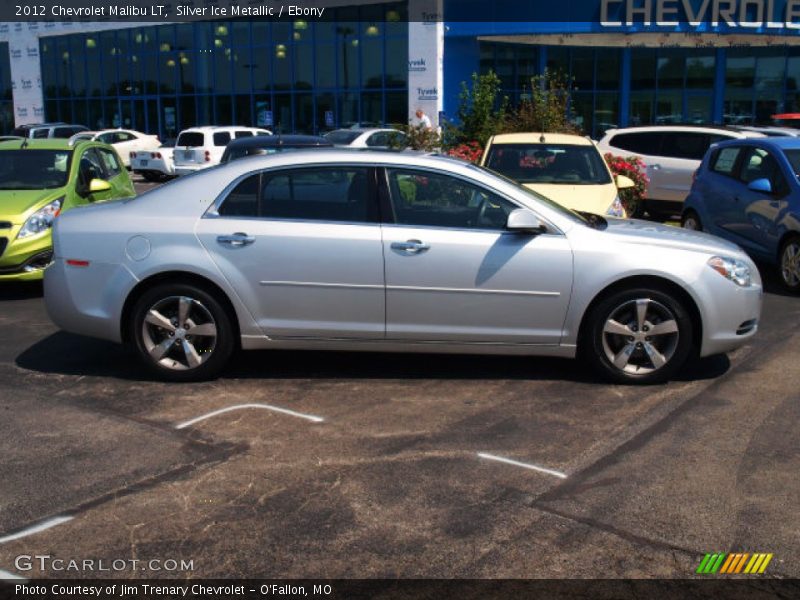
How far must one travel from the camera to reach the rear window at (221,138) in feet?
77.0

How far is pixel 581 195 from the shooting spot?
30.3 feet

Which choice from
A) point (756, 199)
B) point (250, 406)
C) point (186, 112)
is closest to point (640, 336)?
point (250, 406)

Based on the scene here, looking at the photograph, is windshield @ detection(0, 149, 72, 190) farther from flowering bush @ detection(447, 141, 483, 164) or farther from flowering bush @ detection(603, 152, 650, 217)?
flowering bush @ detection(603, 152, 650, 217)

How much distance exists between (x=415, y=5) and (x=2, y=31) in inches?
822

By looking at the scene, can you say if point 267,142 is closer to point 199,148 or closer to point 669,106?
point 199,148

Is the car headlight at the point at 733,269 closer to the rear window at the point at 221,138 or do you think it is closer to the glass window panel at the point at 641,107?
the rear window at the point at 221,138

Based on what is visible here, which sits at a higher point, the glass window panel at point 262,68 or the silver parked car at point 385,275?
the glass window panel at point 262,68

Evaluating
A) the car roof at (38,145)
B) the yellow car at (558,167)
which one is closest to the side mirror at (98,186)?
the car roof at (38,145)

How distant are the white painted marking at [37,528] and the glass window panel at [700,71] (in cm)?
2891

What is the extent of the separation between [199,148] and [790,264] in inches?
688

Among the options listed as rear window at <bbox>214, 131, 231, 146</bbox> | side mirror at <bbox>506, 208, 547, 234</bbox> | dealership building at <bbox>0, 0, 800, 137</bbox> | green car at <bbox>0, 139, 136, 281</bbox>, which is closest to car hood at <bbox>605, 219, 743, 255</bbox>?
side mirror at <bbox>506, 208, 547, 234</bbox>

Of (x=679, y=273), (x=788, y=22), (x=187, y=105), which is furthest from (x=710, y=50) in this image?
(x=679, y=273)

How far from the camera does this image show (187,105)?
34094 mm

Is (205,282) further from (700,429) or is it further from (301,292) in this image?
(700,429)
